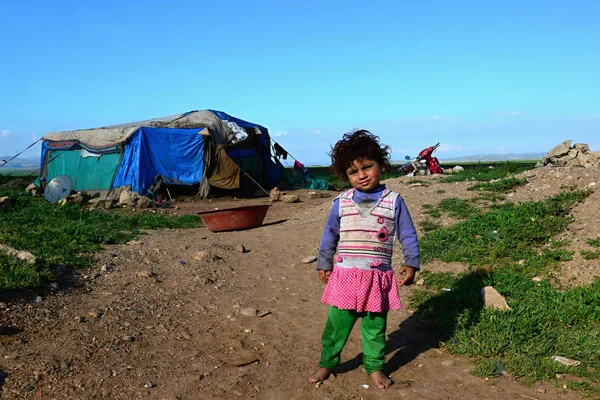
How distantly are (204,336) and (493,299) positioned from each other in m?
Answer: 2.37

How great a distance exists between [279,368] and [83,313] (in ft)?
5.95

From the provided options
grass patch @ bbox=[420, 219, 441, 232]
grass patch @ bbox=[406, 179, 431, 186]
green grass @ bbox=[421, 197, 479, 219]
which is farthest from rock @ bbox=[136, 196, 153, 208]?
grass patch @ bbox=[420, 219, 441, 232]

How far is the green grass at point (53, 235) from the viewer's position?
5.04 meters

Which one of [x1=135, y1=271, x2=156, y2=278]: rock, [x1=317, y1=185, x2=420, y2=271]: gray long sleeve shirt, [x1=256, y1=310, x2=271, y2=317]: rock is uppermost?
[x1=317, y1=185, x2=420, y2=271]: gray long sleeve shirt

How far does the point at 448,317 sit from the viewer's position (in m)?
4.72

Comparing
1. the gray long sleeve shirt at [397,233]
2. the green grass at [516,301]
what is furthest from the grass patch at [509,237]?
the gray long sleeve shirt at [397,233]

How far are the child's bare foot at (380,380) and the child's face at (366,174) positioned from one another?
1.16 metres

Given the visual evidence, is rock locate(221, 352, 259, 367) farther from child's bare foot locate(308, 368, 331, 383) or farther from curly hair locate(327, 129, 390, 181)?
curly hair locate(327, 129, 390, 181)

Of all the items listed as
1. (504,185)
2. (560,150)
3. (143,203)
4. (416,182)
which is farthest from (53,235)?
(560,150)

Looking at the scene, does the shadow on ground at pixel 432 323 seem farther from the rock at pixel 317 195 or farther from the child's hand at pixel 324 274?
the rock at pixel 317 195

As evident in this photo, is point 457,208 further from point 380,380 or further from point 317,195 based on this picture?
point 317,195

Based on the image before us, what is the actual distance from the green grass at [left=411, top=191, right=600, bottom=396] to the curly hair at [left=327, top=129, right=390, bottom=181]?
1.53 meters

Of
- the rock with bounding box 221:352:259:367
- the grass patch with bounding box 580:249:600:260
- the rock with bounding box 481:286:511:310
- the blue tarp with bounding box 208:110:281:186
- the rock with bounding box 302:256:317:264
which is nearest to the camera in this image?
the rock with bounding box 221:352:259:367

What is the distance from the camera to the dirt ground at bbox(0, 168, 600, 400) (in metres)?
3.45
